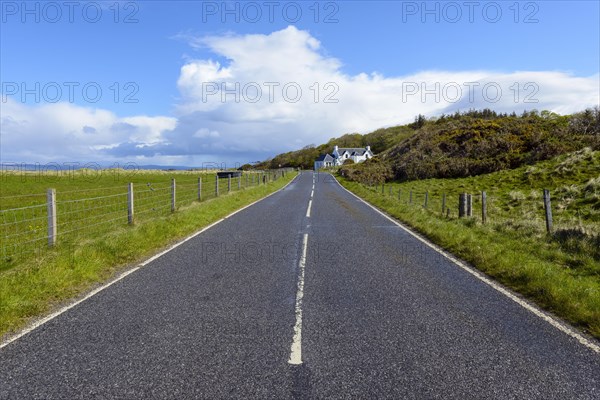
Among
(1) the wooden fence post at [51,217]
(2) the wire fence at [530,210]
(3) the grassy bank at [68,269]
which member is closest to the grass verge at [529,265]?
(2) the wire fence at [530,210]

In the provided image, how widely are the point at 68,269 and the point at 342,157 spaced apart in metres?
123

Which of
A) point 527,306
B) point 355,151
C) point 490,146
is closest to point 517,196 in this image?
point 527,306

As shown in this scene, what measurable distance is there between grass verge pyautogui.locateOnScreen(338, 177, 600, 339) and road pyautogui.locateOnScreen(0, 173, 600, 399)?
1.94 ft

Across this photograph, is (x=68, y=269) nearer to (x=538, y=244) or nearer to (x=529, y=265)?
(x=529, y=265)

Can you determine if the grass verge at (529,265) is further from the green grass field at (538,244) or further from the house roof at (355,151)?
the house roof at (355,151)

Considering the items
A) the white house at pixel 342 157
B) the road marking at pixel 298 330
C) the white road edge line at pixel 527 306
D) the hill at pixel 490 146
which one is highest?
the white house at pixel 342 157

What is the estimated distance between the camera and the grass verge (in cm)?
599

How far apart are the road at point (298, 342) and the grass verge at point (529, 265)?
1.94ft

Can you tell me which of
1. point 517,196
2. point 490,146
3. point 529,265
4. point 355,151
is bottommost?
point 529,265

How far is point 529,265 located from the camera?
8141 mm

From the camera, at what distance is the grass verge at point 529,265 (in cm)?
599

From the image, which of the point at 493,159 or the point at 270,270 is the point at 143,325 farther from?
the point at 493,159

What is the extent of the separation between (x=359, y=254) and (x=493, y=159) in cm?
3613

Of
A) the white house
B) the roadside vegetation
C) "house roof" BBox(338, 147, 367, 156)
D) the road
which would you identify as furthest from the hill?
"house roof" BBox(338, 147, 367, 156)
